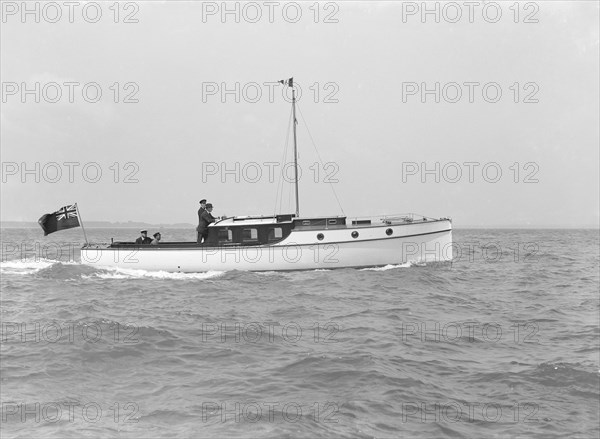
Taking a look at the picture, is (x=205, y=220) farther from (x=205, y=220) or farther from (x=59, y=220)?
(x=59, y=220)

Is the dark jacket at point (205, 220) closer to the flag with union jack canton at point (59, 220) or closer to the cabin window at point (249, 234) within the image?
the cabin window at point (249, 234)

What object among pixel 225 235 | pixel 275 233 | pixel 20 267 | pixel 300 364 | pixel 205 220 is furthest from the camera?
pixel 20 267

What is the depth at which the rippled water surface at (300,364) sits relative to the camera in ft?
28.9

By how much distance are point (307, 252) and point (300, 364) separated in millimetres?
17682

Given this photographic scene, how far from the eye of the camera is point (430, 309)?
19047mm

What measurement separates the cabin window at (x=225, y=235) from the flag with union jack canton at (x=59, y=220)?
28.1ft

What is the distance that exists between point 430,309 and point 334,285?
6428mm

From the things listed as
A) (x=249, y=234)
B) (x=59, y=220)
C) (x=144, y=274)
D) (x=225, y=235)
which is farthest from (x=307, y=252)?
(x=59, y=220)

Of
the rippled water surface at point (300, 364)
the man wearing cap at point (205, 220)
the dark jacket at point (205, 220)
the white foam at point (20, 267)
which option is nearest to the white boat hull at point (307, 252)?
the man wearing cap at point (205, 220)

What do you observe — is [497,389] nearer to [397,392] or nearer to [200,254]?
[397,392]

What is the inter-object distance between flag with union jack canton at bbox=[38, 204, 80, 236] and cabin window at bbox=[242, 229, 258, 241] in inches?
394

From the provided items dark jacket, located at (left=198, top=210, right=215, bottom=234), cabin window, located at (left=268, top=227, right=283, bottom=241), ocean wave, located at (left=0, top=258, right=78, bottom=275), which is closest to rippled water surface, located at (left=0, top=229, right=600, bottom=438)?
cabin window, located at (left=268, top=227, right=283, bottom=241)

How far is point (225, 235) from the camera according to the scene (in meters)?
29.6

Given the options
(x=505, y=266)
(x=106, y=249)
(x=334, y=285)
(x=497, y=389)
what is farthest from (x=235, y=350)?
(x=505, y=266)
